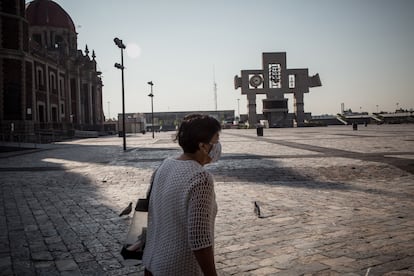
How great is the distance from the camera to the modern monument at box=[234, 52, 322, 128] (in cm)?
7031

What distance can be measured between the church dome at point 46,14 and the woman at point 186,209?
59.8 m

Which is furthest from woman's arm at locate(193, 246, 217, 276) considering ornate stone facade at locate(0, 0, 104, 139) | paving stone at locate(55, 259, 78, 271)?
ornate stone facade at locate(0, 0, 104, 139)

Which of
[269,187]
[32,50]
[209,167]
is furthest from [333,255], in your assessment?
[32,50]

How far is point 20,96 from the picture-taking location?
107ft

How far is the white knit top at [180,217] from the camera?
6.03 ft

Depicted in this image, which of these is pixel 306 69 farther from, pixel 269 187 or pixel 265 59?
pixel 269 187

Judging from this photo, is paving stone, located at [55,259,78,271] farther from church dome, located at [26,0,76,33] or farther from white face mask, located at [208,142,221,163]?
church dome, located at [26,0,76,33]

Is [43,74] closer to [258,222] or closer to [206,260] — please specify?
[258,222]

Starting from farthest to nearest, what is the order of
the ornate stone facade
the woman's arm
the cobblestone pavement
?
1. the ornate stone facade
2. the cobblestone pavement
3. the woman's arm

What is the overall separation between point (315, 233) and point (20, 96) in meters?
34.2

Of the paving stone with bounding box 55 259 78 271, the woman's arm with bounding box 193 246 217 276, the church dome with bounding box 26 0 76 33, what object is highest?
the church dome with bounding box 26 0 76 33

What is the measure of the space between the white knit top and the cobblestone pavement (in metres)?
2.07

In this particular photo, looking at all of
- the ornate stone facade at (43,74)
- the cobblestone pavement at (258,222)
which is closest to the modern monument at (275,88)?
the ornate stone facade at (43,74)

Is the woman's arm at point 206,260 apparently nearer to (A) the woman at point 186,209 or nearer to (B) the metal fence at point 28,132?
(A) the woman at point 186,209
